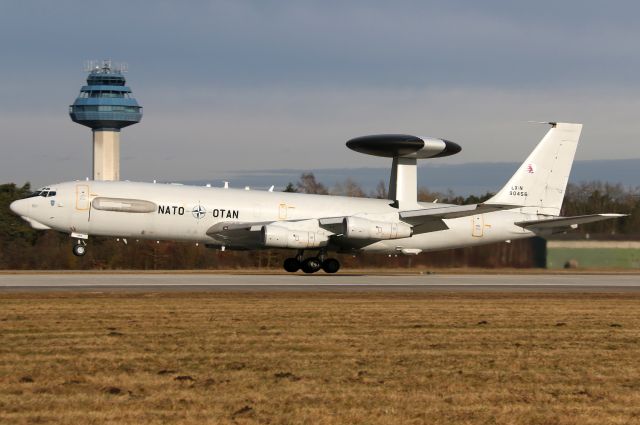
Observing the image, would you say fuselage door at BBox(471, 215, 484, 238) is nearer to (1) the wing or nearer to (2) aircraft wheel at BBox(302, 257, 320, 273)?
(1) the wing

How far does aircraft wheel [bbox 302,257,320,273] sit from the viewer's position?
4369 centimetres

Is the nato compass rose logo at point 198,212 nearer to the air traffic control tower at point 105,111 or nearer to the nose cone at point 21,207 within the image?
the nose cone at point 21,207

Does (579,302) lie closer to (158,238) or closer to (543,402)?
(543,402)

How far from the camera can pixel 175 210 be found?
40.4 metres

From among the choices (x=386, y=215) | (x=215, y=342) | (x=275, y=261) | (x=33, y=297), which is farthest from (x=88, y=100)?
(x=215, y=342)

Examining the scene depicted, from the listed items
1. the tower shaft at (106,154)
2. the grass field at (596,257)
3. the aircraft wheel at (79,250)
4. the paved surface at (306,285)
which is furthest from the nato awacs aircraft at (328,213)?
the tower shaft at (106,154)

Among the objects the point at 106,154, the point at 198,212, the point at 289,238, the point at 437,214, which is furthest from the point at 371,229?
the point at 106,154

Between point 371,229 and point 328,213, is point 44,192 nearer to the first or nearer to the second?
point 328,213

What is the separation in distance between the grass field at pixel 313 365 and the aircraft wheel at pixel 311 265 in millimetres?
19856

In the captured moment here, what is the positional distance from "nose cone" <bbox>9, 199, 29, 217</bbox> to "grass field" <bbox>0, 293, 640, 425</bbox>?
699 inches

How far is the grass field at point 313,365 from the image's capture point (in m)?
11.1

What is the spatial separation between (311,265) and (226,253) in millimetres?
22497

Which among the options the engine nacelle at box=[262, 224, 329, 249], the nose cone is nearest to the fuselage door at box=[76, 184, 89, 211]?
the nose cone

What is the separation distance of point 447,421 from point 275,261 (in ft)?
181
